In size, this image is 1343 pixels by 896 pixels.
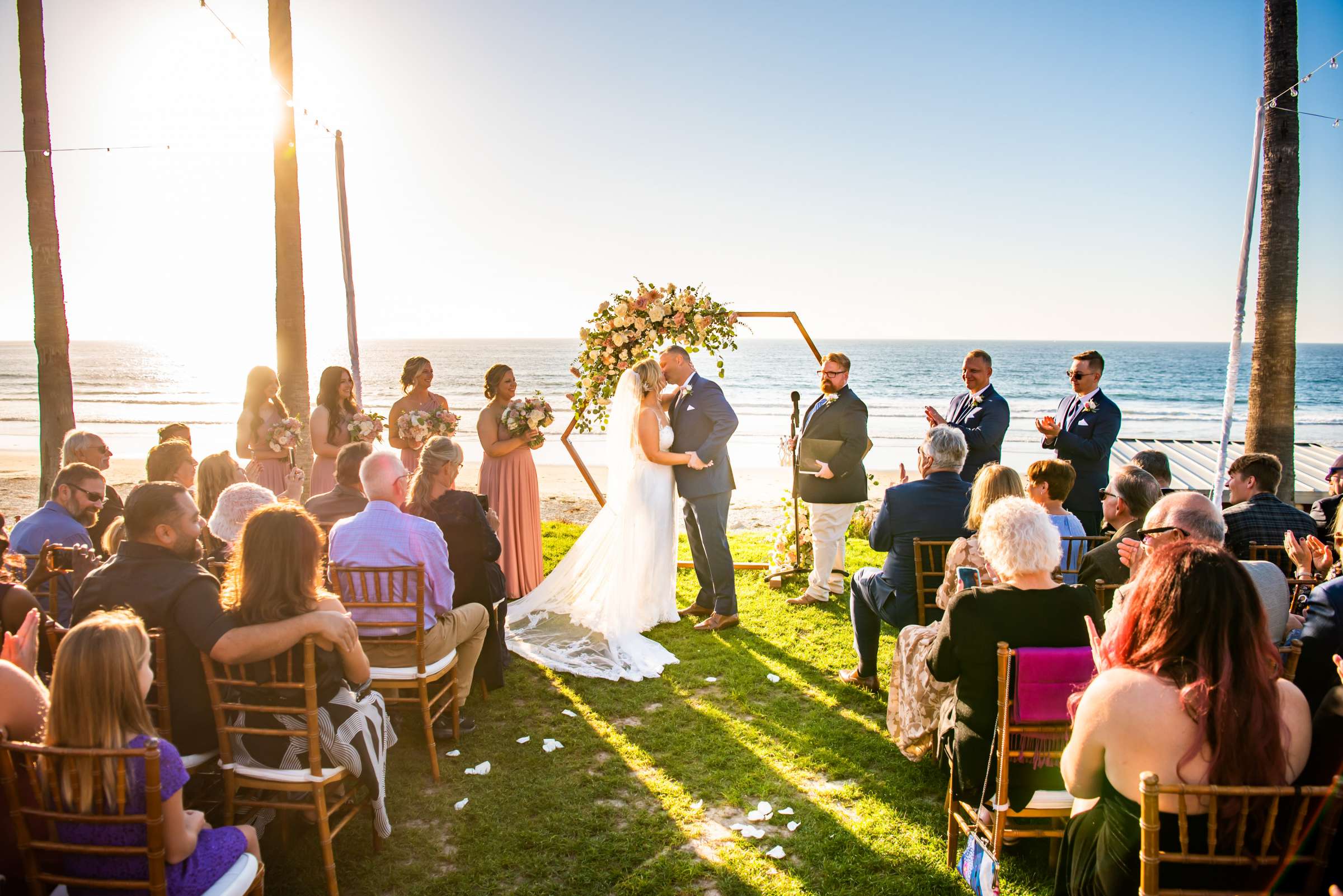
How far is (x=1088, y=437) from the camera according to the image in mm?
6617

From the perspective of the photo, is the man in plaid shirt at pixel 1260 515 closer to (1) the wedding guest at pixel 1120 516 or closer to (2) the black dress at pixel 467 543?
(1) the wedding guest at pixel 1120 516

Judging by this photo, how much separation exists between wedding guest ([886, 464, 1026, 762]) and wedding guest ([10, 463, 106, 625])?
14.0 ft

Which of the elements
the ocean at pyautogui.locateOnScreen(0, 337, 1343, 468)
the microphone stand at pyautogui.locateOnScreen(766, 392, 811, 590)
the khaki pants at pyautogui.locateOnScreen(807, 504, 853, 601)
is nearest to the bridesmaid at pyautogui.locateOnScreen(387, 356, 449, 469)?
the microphone stand at pyautogui.locateOnScreen(766, 392, 811, 590)

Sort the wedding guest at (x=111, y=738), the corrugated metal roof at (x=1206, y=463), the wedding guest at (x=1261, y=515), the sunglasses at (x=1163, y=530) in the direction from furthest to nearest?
the corrugated metal roof at (x=1206, y=463), the wedding guest at (x=1261, y=515), the sunglasses at (x=1163, y=530), the wedding guest at (x=111, y=738)

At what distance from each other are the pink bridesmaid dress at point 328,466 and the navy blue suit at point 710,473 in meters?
2.84

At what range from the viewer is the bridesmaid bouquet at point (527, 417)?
6.89m

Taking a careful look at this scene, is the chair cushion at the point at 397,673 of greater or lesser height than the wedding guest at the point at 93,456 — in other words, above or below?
below

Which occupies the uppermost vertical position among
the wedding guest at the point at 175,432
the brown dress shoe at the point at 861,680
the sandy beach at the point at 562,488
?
the wedding guest at the point at 175,432

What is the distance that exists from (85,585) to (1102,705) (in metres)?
3.58

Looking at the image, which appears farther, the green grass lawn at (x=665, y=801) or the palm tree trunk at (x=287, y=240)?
the palm tree trunk at (x=287, y=240)

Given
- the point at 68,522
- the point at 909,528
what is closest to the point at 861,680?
the point at 909,528

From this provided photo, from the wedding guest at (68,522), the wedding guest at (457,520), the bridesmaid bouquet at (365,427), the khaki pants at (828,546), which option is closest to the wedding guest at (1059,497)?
the khaki pants at (828,546)

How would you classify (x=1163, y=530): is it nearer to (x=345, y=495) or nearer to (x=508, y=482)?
(x=345, y=495)

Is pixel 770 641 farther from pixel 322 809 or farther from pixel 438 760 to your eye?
pixel 322 809
